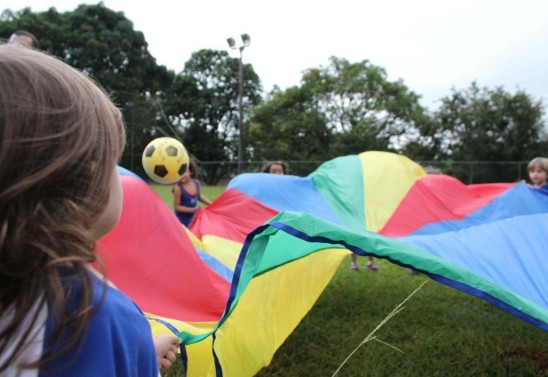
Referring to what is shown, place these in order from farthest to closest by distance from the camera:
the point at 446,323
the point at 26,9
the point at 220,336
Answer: the point at 26,9, the point at 446,323, the point at 220,336

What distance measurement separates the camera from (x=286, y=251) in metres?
1.95

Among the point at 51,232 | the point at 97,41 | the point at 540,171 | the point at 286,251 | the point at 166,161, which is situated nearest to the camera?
the point at 51,232

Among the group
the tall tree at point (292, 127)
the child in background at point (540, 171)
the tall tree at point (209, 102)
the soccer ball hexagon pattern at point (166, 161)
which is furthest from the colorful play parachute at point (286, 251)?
the tall tree at point (209, 102)

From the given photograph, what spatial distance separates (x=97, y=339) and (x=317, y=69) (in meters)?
25.5

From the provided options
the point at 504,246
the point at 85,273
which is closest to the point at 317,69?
the point at 504,246

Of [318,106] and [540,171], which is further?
[318,106]

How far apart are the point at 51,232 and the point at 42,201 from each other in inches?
1.7

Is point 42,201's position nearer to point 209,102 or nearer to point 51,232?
point 51,232

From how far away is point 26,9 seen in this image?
2420cm

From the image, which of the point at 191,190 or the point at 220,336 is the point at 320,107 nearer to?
the point at 191,190

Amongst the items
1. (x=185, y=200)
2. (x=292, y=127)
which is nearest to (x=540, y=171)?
(x=185, y=200)

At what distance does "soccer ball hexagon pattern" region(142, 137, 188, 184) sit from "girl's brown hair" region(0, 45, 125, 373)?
2.91m

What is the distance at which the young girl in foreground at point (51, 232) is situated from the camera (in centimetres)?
56

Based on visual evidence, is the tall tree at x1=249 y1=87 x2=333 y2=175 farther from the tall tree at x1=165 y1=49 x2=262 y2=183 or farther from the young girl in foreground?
the young girl in foreground
